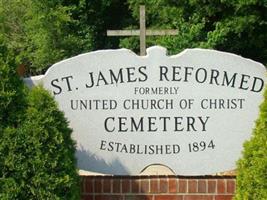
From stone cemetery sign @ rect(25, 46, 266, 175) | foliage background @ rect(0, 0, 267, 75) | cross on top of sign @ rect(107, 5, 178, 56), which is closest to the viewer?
stone cemetery sign @ rect(25, 46, 266, 175)

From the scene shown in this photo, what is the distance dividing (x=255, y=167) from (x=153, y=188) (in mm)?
944

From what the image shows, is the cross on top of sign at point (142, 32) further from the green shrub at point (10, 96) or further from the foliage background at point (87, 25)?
the foliage background at point (87, 25)

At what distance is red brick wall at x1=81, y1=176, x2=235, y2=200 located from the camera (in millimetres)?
5359

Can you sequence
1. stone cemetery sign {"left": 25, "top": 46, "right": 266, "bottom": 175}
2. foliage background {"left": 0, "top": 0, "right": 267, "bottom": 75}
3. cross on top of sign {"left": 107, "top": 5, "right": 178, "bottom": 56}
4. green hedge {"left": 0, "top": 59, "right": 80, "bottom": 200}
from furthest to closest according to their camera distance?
foliage background {"left": 0, "top": 0, "right": 267, "bottom": 75} → cross on top of sign {"left": 107, "top": 5, "right": 178, "bottom": 56} → stone cemetery sign {"left": 25, "top": 46, "right": 266, "bottom": 175} → green hedge {"left": 0, "top": 59, "right": 80, "bottom": 200}

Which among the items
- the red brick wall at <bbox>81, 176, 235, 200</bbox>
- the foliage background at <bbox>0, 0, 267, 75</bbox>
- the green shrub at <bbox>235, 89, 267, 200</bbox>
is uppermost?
the green shrub at <bbox>235, 89, 267, 200</bbox>

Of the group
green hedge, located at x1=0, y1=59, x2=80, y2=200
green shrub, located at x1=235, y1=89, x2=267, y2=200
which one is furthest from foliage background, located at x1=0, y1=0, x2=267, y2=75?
green hedge, located at x1=0, y1=59, x2=80, y2=200

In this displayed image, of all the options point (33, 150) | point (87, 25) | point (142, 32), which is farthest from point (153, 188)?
point (87, 25)

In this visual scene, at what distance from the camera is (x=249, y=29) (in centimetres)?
1925

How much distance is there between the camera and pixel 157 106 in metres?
5.39

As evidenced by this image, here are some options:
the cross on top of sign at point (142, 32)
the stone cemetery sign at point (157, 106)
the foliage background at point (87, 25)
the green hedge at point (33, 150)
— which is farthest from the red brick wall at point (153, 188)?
the foliage background at point (87, 25)

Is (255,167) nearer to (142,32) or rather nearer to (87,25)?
(142,32)

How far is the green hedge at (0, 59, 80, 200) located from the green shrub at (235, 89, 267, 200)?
120 cm

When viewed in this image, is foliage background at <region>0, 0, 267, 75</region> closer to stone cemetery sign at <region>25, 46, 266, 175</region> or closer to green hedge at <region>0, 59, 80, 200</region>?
stone cemetery sign at <region>25, 46, 266, 175</region>

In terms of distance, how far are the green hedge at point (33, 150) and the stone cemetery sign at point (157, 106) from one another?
0.59 meters
